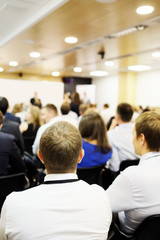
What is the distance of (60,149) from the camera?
1.07m

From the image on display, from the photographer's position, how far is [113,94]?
39.9ft

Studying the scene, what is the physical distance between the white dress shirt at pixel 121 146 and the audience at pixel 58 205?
192 centimetres

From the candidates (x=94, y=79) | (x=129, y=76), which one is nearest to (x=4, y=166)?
(x=129, y=76)

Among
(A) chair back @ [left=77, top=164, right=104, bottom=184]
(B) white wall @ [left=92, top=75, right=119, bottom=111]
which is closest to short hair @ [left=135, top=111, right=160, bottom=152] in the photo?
(A) chair back @ [left=77, top=164, right=104, bottom=184]

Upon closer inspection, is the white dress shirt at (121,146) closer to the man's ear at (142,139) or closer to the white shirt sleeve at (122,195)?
the man's ear at (142,139)

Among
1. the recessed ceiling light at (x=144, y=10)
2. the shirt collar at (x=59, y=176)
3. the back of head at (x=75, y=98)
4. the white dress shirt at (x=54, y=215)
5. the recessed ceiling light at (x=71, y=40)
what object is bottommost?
the white dress shirt at (x=54, y=215)

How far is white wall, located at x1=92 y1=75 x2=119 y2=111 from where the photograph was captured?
12026 mm

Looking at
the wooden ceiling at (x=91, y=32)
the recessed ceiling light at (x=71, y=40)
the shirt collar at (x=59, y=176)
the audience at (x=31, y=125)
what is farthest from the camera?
the recessed ceiling light at (x=71, y=40)

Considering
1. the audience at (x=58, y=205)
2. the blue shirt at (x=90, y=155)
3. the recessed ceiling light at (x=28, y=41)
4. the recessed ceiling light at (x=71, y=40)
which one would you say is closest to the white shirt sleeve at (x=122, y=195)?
the audience at (x=58, y=205)

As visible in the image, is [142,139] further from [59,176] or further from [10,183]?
Result: [10,183]

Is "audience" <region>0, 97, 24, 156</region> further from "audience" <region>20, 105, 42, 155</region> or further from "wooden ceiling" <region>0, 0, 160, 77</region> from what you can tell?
"wooden ceiling" <region>0, 0, 160, 77</region>

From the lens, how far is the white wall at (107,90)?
1203 centimetres

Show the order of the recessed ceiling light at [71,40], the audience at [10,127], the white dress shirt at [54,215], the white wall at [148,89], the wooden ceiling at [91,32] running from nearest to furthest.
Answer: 1. the white dress shirt at [54,215]
2. the audience at [10,127]
3. the wooden ceiling at [91,32]
4. the recessed ceiling light at [71,40]
5. the white wall at [148,89]

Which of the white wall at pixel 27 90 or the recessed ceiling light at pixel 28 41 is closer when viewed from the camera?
the recessed ceiling light at pixel 28 41
